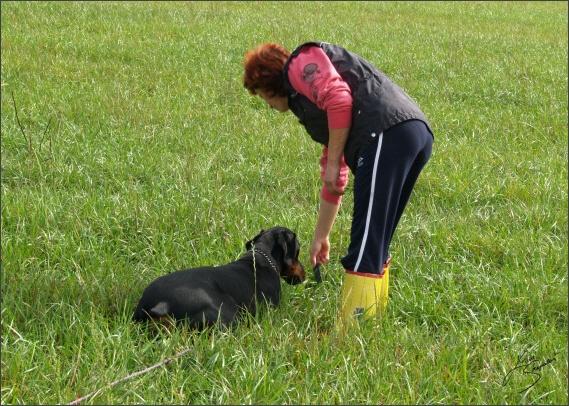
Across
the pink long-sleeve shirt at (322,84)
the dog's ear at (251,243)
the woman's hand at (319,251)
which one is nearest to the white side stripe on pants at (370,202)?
the pink long-sleeve shirt at (322,84)

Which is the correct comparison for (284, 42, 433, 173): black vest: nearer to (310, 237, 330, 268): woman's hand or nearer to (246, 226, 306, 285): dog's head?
(310, 237, 330, 268): woman's hand

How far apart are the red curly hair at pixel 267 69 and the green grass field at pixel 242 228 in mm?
1116

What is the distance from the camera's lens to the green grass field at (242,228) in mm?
3197

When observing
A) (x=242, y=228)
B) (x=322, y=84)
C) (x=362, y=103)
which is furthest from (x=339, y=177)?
(x=242, y=228)

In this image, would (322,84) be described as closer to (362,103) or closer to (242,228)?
(362,103)

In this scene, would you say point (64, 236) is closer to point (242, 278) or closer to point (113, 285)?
point (113, 285)

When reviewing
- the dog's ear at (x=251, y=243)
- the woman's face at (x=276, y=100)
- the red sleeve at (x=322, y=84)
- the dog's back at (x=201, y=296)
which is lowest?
the dog's back at (x=201, y=296)

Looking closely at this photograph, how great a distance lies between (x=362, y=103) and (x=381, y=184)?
1.35 ft

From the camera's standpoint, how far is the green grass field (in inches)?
126

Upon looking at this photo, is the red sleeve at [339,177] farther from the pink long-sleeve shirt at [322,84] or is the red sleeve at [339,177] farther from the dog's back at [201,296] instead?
the dog's back at [201,296]

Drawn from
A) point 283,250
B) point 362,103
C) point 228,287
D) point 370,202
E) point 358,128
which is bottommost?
point 228,287

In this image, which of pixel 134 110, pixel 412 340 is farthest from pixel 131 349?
pixel 134 110

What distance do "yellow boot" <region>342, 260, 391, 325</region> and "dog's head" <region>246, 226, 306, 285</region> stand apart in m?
0.53

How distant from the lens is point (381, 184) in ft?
11.7
